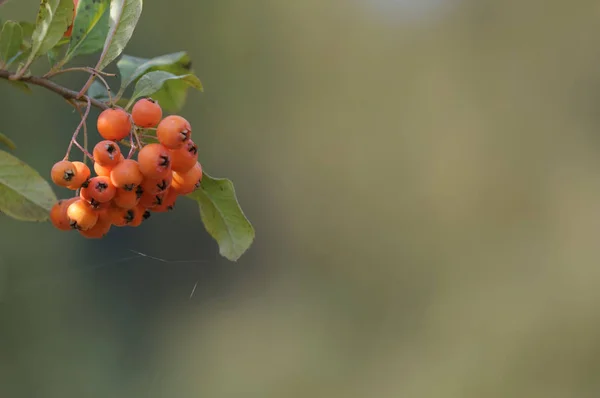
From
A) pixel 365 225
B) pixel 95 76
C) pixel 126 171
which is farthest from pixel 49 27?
pixel 365 225

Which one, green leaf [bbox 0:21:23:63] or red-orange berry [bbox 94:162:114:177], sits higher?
green leaf [bbox 0:21:23:63]

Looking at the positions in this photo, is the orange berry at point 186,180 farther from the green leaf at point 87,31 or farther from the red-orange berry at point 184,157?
the green leaf at point 87,31

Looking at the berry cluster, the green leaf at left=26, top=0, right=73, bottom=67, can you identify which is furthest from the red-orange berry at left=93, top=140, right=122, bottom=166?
the green leaf at left=26, top=0, right=73, bottom=67

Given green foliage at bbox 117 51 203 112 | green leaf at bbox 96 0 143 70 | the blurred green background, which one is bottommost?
the blurred green background

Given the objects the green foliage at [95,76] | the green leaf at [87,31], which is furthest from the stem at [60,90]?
the green leaf at [87,31]

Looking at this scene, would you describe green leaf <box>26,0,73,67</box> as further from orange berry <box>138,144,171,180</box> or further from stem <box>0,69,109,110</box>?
orange berry <box>138,144,171,180</box>

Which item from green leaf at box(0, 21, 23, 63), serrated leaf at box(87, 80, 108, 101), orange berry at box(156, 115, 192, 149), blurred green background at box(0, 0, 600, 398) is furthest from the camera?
blurred green background at box(0, 0, 600, 398)

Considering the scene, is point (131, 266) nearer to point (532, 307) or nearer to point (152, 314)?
point (152, 314)

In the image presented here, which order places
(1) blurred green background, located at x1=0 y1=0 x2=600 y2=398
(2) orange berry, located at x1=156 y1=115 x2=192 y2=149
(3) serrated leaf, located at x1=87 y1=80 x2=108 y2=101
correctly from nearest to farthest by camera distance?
(2) orange berry, located at x1=156 y1=115 x2=192 y2=149 < (3) serrated leaf, located at x1=87 y1=80 x2=108 y2=101 < (1) blurred green background, located at x1=0 y1=0 x2=600 y2=398
